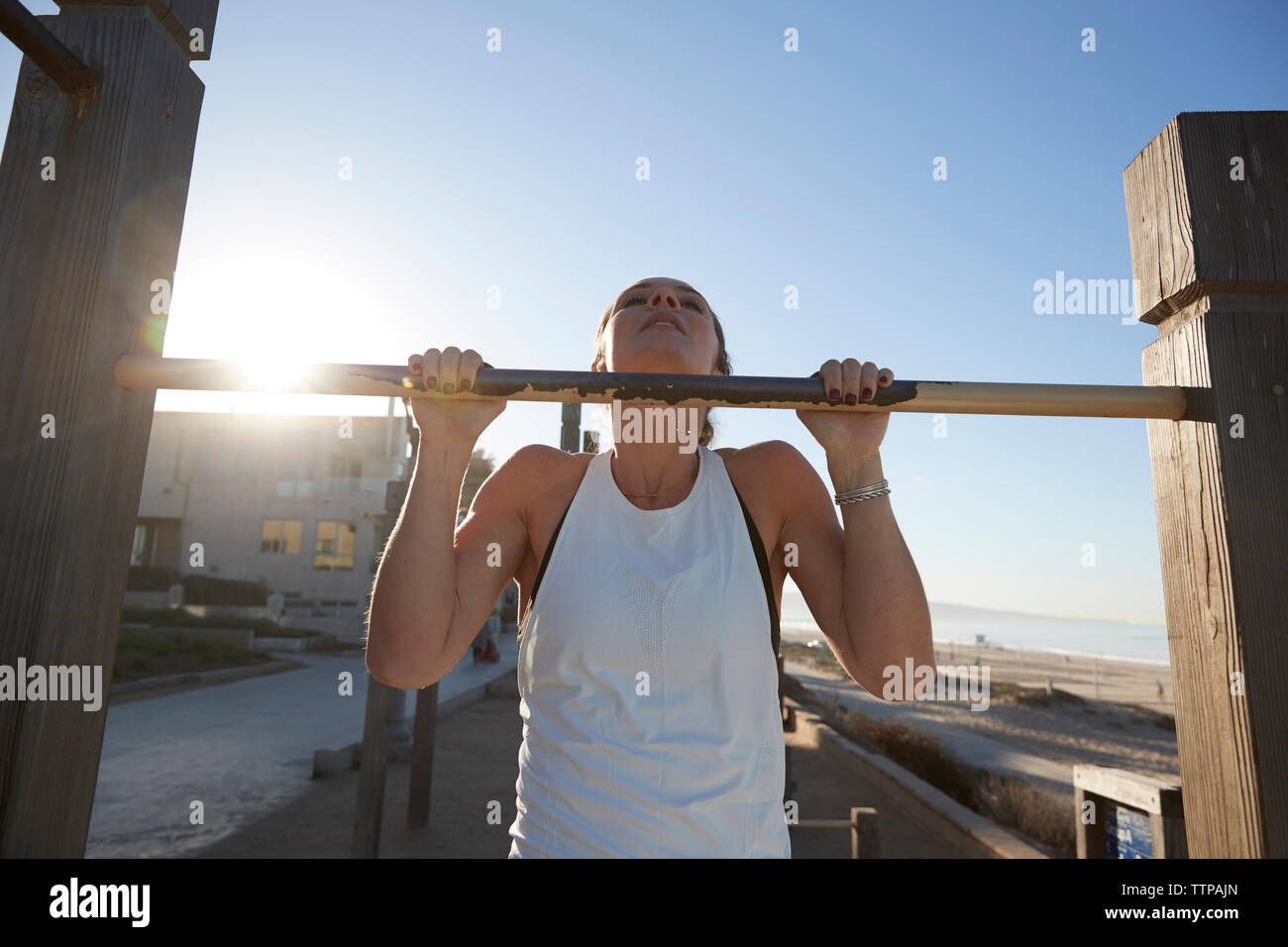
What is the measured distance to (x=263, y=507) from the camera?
2798cm

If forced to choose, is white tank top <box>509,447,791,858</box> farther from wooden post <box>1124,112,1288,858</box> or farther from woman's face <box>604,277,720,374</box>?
wooden post <box>1124,112,1288,858</box>

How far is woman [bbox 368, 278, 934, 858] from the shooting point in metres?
1.26

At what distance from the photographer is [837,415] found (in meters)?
1.43

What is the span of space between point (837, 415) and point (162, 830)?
6343 mm

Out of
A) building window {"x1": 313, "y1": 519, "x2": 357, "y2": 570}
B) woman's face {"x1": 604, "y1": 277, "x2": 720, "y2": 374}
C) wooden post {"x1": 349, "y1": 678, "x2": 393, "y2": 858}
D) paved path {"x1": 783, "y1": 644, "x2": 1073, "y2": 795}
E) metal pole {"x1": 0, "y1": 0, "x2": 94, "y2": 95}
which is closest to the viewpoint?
metal pole {"x1": 0, "y1": 0, "x2": 94, "y2": 95}

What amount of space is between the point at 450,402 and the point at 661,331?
519mm

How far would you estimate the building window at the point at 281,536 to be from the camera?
27672 millimetres

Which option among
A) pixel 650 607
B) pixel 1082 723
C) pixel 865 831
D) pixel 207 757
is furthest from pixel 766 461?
pixel 1082 723

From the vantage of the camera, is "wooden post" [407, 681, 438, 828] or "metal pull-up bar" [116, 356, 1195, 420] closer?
"metal pull-up bar" [116, 356, 1195, 420]

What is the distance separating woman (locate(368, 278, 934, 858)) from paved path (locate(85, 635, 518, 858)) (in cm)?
357

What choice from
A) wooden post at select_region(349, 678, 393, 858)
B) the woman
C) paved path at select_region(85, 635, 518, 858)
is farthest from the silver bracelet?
wooden post at select_region(349, 678, 393, 858)

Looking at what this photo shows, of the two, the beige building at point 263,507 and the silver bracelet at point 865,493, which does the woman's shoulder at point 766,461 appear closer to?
the silver bracelet at point 865,493

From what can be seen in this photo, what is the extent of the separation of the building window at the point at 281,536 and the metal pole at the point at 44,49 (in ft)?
95.7
